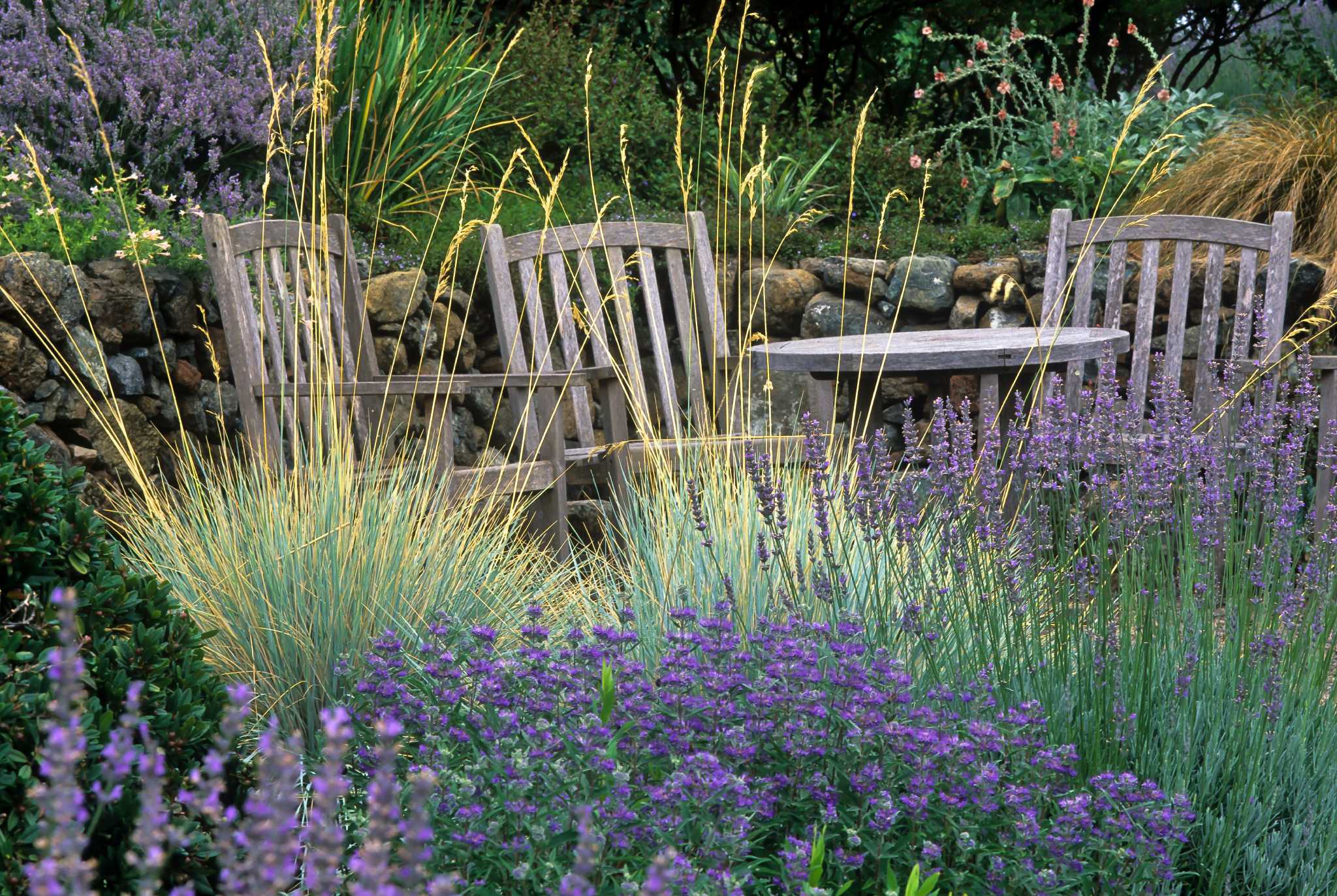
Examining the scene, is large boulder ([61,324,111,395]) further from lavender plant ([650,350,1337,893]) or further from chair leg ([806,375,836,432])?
lavender plant ([650,350,1337,893])

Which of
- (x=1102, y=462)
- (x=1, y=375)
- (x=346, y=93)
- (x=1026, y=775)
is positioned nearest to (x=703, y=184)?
(x=346, y=93)

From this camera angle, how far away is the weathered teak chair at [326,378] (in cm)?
314

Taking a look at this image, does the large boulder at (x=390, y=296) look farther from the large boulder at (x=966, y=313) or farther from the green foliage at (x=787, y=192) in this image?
the large boulder at (x=966, y=313)

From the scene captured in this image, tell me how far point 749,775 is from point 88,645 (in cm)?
80

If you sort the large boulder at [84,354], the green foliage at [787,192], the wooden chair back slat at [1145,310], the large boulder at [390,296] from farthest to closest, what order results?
the green foliage at [787,192] → the large boulder at [390,296] → the wooden chair back slat at [1145,310] → the large boulder at [84,354]

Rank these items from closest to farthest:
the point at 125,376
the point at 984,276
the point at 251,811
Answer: the point at 251,811
the point at 125,376
the point at 984,276

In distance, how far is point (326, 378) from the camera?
11.6ft

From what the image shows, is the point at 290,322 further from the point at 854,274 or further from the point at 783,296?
the point at 854,274

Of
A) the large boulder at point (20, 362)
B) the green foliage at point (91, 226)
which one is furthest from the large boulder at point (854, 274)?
the large boulder at point (20, 362)

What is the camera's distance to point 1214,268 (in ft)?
14.3

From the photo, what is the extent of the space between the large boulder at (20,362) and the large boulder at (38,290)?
0.05m

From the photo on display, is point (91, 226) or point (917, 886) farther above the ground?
point (91, 226)

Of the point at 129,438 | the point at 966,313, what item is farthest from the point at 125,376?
the point at 966,313

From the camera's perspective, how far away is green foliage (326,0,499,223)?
5.24m
